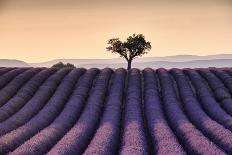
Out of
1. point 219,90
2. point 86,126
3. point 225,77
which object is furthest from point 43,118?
point 225,77

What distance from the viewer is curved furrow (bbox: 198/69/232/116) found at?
31.4 m

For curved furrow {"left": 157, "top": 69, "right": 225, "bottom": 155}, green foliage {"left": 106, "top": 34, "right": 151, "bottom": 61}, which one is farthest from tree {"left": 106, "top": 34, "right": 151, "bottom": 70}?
curved furrow {"left": 157, "top": 69, "right": 225, "bottom": 155}

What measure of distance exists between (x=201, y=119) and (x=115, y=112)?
5.77 meters

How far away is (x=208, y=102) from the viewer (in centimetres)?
3244

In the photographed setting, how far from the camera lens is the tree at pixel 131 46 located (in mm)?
61781

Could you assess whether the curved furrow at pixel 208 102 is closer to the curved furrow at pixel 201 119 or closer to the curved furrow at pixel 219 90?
the curved furrow at pixel 219 90

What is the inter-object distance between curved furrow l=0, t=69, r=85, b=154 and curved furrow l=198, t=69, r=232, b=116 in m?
10.7

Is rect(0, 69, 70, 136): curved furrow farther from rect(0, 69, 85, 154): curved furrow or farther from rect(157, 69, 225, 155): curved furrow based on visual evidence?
rect(157, 69, 225, 155): curved furrow

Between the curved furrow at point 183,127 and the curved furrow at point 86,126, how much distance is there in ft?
13.8

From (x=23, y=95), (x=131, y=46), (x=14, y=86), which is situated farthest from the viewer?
(x=131, y=46)

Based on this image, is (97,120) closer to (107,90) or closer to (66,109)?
(66,109)

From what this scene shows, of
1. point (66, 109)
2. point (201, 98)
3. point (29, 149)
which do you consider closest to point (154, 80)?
point (201, 98)

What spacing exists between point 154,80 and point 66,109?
14059 mm

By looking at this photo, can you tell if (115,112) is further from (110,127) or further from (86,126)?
(110,127)
